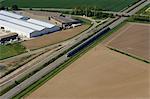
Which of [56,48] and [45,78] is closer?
[45,78]

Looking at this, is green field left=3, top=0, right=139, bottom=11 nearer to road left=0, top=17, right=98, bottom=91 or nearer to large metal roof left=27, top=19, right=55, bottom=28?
large metal roof left=27, top=19, right=55, bottom=28

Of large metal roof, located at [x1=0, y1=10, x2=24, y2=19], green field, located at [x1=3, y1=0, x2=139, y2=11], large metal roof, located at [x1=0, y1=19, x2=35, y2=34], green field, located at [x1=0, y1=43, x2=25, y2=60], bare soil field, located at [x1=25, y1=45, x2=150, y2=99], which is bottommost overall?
bare soil field, located at [x1=25, y1=45, x2=150, y2=99]

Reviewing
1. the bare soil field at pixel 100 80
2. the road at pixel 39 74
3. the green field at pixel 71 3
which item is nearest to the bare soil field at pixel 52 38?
the road at pixel 39 74

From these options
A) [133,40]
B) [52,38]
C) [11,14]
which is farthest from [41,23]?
[133,40]

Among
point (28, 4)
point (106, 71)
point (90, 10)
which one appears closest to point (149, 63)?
point (106, 71)

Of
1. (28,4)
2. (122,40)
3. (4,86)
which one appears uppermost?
(28,4)

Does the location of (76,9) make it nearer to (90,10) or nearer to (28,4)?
(90,10)

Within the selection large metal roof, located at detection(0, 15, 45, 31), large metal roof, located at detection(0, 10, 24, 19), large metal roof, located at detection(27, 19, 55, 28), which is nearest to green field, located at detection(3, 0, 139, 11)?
large metal roof, located at detection(0, 10, 24, 19)
